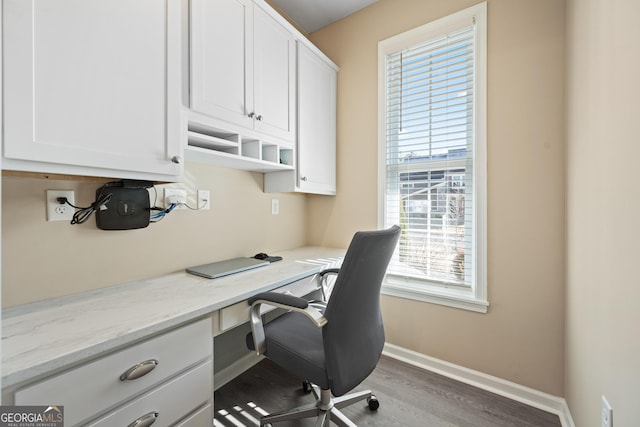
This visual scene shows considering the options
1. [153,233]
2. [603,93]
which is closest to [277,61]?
[153,233]

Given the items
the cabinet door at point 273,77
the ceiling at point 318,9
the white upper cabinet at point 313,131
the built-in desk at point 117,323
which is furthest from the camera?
the ceiling at point 318,9

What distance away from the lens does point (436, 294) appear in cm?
189

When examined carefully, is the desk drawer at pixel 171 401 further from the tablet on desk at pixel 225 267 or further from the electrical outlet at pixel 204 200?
the electrical outlet at pixel 204 200

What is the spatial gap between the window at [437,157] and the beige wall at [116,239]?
103 cm

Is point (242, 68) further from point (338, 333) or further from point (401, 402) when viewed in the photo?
point (401, 402)

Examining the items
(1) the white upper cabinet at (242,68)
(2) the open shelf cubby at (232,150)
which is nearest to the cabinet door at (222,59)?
(1) the white upper cabinet at (242,68)

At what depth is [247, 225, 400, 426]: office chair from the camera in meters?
1.07

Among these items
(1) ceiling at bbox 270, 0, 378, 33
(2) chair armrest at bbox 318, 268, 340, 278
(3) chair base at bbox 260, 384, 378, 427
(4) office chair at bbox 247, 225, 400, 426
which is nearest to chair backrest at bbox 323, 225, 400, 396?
(4) office chair at bbox 247, 225, 400, 426

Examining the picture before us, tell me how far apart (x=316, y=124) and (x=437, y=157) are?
910 mm

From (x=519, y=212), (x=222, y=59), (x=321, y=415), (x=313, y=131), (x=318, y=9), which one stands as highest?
(x=318, y=9)

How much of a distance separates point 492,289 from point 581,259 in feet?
1.78

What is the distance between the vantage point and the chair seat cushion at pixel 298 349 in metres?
1.13

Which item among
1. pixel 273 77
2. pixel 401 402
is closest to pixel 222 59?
pixel 273 77

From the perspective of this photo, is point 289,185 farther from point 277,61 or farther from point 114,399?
point 114,399
